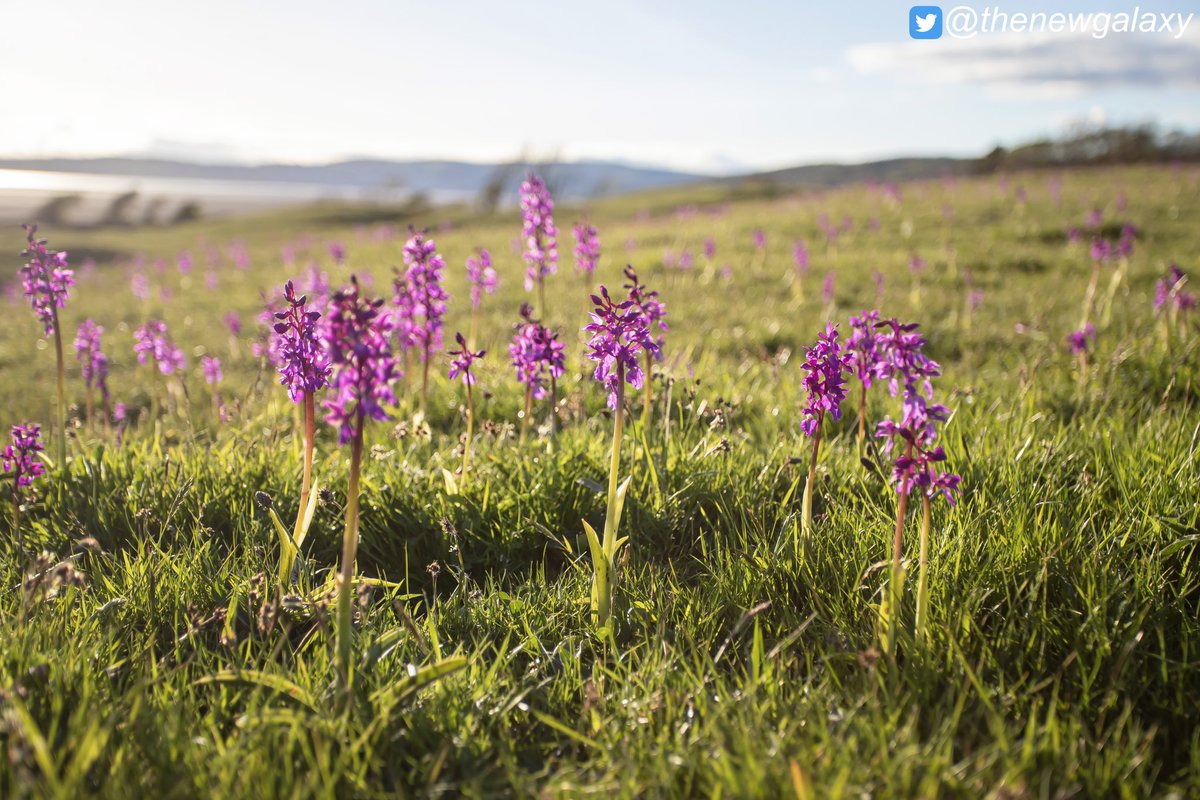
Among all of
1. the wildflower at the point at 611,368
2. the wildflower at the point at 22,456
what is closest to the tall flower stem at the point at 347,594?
the wildflower at the point at 611,368

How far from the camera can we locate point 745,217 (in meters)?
23.3

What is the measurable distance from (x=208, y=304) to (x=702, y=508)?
14.8 m

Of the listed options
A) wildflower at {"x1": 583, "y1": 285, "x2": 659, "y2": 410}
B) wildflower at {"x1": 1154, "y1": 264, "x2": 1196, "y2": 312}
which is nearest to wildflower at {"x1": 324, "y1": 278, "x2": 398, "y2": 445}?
wildflower at {"x1": 583, "y1": 285, "x2": 659, "y2": 410}

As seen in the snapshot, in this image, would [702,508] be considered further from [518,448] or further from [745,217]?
[745,217]

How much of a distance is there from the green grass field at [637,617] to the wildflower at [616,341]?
738mm

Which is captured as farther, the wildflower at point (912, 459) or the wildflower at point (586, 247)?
the wildflower at point (586, 247)

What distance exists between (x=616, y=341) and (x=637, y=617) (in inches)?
41.8

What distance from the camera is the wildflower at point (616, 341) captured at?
2992 mm

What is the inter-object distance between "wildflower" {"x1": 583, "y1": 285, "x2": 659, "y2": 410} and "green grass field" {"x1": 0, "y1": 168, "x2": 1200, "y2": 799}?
74 centimetres

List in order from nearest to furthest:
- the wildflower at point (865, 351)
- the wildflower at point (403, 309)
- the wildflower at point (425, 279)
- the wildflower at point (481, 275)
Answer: the wildflower at point (865, 351)
the wildflower at point (425, 279)
the wildflower at point (403, 309)
the wildflower at point (481, 275)

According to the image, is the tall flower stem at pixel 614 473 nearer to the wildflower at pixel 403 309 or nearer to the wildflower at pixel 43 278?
the wildflower at pixel 403 309

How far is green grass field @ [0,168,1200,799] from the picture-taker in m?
2.21

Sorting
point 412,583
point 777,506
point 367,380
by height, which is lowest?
point 412,583

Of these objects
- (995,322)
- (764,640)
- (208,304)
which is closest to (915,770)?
(764,640)
